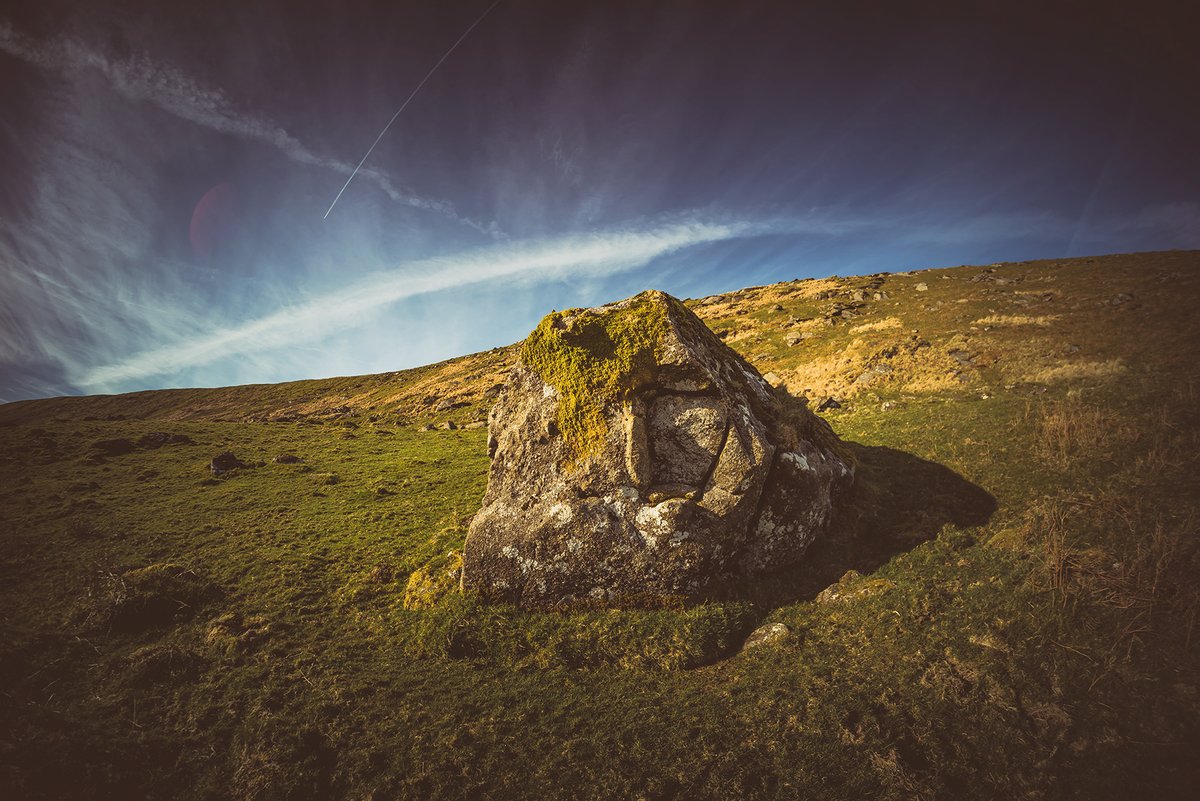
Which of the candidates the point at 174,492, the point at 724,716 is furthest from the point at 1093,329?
the point at 174,492

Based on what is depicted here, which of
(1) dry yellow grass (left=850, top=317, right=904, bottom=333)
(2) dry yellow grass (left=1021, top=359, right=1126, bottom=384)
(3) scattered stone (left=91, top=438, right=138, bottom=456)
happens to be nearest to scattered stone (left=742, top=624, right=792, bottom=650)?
(2) dry yellow grass (left=1021, top=359, right=1126, bottom=384)

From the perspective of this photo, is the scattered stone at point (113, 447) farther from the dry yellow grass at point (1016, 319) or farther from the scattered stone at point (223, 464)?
the dry yellow grass at point (1016, 319)

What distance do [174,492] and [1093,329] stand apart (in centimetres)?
5466

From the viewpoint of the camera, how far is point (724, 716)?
7.30m

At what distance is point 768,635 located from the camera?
30.2 ft

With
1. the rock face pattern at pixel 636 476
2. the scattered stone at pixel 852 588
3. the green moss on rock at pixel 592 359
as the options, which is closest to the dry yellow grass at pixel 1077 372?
the rock face pattern at pixel 636 476

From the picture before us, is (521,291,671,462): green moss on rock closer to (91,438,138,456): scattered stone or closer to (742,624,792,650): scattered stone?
(742,624,792,650): scattered stone

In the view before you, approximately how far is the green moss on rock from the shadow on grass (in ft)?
19.5

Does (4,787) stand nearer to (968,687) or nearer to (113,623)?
(113,623)

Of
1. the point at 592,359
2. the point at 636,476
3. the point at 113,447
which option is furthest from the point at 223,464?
the point at 636,476

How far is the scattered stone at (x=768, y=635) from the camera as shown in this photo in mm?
9062

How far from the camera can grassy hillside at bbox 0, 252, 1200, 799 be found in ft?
20.8

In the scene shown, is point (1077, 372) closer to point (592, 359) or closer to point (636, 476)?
point (636, 476)

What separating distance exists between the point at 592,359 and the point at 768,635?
315 inches
